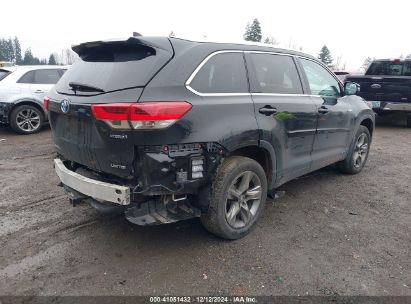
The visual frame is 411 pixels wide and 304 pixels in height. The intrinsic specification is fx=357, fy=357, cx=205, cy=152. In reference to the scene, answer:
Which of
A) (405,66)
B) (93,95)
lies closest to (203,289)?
(93,95)

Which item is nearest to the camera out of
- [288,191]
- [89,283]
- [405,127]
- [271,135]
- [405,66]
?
[89,283]

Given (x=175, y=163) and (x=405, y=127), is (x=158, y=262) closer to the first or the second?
(x=175, y=163)

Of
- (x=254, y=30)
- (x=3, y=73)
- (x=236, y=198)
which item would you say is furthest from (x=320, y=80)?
(x=254, y=30)

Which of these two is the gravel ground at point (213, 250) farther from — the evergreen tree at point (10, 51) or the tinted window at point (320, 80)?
the evergreen tree at point (10, 51)

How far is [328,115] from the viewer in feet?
14.8

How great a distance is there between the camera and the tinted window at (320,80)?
4.38 metres

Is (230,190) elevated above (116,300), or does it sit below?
above

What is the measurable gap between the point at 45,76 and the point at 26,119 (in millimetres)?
1173

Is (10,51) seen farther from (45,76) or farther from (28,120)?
(28,120)

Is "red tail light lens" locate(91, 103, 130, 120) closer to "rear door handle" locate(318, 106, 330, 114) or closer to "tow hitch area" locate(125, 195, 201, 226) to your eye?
"tow hitch area" locate(125, 195, 201, 226)

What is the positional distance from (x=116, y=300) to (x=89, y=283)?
33 centimetres

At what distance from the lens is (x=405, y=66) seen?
963cm

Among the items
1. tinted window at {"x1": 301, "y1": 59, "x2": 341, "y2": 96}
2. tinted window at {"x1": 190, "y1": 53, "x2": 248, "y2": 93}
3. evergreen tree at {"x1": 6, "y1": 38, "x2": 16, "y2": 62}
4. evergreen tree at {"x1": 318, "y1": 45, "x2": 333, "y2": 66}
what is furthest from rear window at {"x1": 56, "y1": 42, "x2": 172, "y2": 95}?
evergreen tree at {"x1": 6, "y1": 38, "x2": 16, "y2": 62}

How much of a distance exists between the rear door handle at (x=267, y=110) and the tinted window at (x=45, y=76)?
6.95 meters
